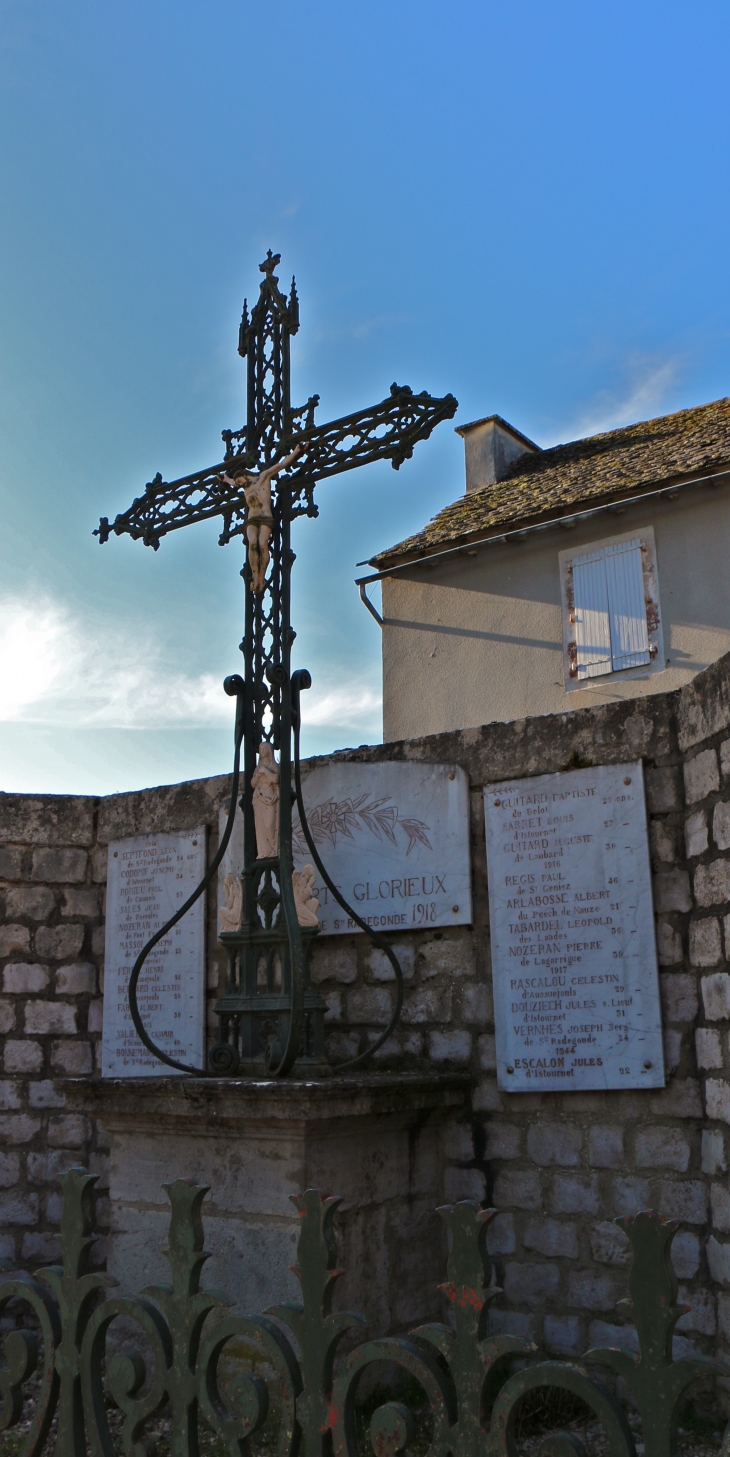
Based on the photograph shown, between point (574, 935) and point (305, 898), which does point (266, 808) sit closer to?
point (305, 898)

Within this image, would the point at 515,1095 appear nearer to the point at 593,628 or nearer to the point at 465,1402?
the point at 465,1402

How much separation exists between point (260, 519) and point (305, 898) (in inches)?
63.8

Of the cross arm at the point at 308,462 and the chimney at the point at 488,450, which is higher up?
the chimney at the point at 488,450

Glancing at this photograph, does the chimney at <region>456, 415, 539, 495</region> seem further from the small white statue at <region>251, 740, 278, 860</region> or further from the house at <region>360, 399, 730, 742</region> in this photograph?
the small white statue at <region>251, 740, 278, 860</region>

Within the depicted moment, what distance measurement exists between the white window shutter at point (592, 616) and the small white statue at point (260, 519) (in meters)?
6.03

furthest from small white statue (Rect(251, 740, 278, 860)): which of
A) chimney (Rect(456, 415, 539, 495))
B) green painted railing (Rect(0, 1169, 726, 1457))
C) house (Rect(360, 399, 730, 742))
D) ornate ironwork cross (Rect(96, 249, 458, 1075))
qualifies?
chimney (Rect(456, 415, 539, 495))

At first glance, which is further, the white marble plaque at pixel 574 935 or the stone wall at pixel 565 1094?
the white marble plaque at pixel 574 935

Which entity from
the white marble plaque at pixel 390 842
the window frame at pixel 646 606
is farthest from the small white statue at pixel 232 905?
the window frame at pixel 646 606

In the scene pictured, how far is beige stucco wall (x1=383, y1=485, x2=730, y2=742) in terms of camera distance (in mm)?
10008

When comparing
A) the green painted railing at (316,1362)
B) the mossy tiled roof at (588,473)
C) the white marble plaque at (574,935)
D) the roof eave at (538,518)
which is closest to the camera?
the green painted railing at (316,1362)

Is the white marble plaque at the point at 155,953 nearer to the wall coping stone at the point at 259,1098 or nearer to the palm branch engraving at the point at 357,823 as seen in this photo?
the palm branch engraving at the point at 357,823

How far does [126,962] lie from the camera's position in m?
5.82

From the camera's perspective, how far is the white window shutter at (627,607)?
10352 millimetres

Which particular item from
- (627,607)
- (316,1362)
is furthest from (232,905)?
(627,607)
